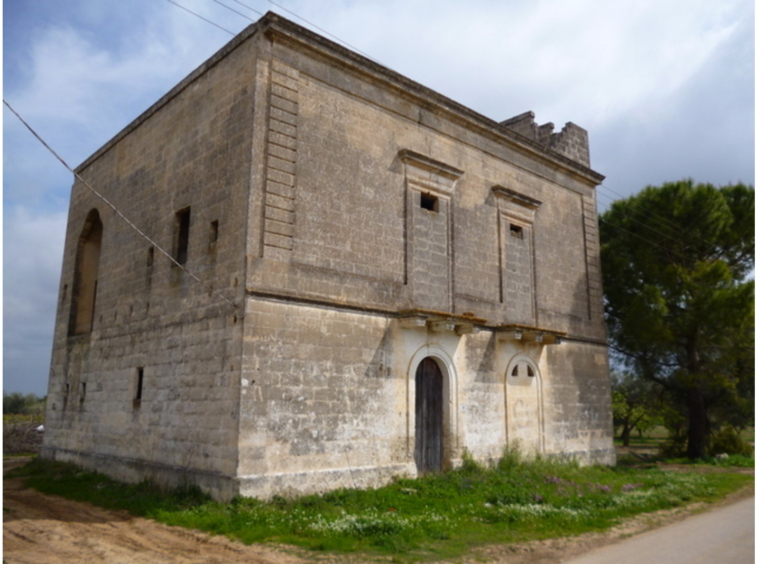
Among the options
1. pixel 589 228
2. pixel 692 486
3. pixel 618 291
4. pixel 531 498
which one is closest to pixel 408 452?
pixel 531 498

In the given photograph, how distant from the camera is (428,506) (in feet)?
31.1

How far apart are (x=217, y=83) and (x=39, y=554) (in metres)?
8.29

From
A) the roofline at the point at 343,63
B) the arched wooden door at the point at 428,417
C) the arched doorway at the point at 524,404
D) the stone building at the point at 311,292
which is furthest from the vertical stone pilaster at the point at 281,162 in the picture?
the arched doorway at the point at 524,404

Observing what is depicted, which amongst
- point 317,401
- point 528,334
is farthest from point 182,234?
point 528,334

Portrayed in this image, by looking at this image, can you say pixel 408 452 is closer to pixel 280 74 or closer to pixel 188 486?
pixel 188 486

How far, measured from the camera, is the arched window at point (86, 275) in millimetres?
15266

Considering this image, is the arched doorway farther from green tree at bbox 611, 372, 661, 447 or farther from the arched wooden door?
green tree at bbox 611, 372, 661, 447

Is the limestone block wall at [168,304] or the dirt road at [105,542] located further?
the limestone block wall at [168,304]

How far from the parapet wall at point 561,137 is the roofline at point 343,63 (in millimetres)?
628

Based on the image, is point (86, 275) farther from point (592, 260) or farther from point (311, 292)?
point (592, 260)

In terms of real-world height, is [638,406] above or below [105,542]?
above

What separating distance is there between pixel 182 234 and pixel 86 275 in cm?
523

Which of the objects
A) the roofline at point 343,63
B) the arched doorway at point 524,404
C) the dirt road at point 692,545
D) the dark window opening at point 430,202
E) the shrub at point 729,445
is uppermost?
the roofline at point 343,63

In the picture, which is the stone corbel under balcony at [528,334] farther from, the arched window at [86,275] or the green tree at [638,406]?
Result: the arched window at [86,275]
